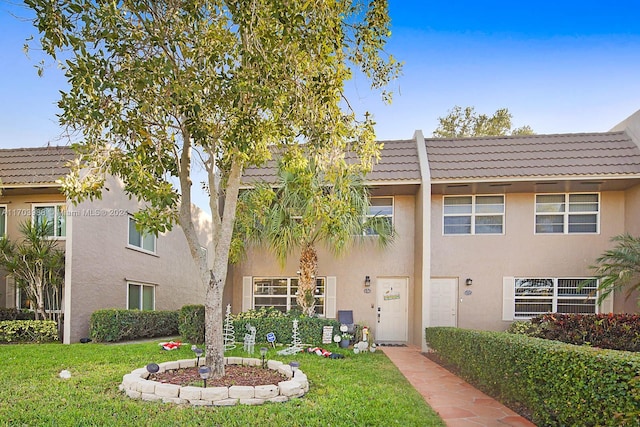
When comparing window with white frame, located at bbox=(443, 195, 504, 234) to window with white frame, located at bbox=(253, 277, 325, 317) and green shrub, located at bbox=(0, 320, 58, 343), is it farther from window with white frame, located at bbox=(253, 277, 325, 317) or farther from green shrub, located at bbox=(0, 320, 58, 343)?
green shrub, located at bbox=(0, 320, 58, 343)

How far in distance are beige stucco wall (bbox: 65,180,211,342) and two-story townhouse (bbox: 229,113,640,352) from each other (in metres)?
3.74

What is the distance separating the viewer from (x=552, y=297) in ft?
41.9

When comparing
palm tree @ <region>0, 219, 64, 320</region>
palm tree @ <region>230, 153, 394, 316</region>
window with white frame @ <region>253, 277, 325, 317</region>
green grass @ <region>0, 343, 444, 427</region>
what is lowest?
green grass @ <region>0, 343, 444, 427</region>

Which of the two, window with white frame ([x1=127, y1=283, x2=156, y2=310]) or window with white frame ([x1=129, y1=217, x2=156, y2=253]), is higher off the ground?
window with white frame ([x1=129, y1=217, x2=156, y2=253])

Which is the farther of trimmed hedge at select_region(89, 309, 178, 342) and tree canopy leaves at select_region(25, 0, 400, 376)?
trimmed hedge at select_region(89, 309, 178, 342)

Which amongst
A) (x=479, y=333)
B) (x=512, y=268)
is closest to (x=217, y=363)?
(x=479, y=333)

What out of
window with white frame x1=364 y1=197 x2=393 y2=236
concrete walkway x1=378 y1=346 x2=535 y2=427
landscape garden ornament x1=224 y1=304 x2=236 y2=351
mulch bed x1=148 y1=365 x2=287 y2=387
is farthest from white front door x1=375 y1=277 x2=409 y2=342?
mulch bed x1=148 y1=365 x2=287 y2=387

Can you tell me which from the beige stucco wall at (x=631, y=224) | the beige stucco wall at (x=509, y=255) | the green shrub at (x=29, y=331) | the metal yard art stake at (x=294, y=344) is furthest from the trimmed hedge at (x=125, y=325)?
the beige stucco wall at (x=631, y=224)

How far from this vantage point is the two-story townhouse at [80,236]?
1212cm

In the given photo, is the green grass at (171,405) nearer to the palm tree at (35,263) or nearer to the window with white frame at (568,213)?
the palm tree at (35,263)

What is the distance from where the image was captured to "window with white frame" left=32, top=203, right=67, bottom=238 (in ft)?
43.8

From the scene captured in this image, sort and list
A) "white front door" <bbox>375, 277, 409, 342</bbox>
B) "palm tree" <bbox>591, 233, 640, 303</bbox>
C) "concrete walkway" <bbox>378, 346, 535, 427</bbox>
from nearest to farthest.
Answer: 1. "concrete walkway" <bbox>378, 346, 535, 427</bbox>
2. "palm tree" <bbox>591, 233, 640, 303</bbox>
3. "white front door" <bbox>375, 277, 409, 342</bbox>

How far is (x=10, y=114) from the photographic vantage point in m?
9.73

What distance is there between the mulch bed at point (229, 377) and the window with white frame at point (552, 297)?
8697 mm
